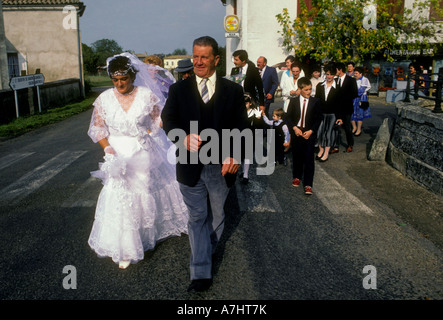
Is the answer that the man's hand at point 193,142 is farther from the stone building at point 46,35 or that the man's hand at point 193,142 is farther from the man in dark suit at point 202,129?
the stone building at point 46,35

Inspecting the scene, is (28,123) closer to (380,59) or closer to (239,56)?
(239,56)

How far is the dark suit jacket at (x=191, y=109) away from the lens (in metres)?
3.61

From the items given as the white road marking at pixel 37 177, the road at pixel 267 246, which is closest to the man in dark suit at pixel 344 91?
the road at pixel 267 246

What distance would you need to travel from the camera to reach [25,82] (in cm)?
1620

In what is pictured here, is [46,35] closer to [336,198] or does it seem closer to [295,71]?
[295,71]

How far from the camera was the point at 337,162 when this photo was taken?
8.82m

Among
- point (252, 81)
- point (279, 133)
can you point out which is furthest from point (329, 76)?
point (252, 81)

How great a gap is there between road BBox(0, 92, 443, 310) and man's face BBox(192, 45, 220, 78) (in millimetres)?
1895

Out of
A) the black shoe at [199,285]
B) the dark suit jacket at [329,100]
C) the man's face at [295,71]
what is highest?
the man's face at [295,71]

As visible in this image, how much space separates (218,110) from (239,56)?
14.0ft

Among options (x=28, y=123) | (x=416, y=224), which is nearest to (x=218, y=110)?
(x=416, y=224)

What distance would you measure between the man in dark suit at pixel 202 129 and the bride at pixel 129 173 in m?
0.78

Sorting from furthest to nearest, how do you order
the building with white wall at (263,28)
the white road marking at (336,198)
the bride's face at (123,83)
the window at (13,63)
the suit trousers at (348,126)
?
the window at (13,63) → the building with white wall at (263,28) → the suit trousers at (348,126) → the white road marking at (336,198) → the bride's face at (123,83)

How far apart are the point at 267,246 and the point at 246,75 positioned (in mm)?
4140
